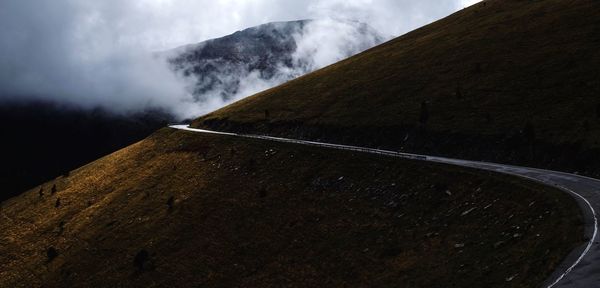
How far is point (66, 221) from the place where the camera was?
82.0 m

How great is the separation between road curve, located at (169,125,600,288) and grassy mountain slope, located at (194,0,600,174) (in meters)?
3.43

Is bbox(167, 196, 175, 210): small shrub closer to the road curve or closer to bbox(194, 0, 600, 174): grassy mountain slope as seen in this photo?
bbox(194, 0, 600, 174): grassy mountain slope

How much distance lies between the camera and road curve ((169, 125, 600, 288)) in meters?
22.1

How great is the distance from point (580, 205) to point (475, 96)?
40.0 meters

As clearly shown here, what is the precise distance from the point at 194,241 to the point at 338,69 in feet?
251

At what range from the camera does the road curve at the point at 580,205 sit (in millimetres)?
22109

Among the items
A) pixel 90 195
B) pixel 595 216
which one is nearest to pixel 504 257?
pixel 595 216

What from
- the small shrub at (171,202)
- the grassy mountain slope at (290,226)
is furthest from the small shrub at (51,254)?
the small shrub at (171,202)

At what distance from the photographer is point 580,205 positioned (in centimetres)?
3192

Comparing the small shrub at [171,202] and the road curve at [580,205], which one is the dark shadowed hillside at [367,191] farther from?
the road curve at [580,205]

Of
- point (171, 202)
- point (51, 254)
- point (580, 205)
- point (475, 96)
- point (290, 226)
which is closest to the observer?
Answer: point (580, 205)

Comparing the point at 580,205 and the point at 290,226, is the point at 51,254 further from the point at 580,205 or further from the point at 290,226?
the point at 580,205

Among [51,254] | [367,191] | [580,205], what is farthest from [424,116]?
[51,254]

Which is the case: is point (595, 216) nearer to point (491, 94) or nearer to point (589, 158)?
point (589, 158)
